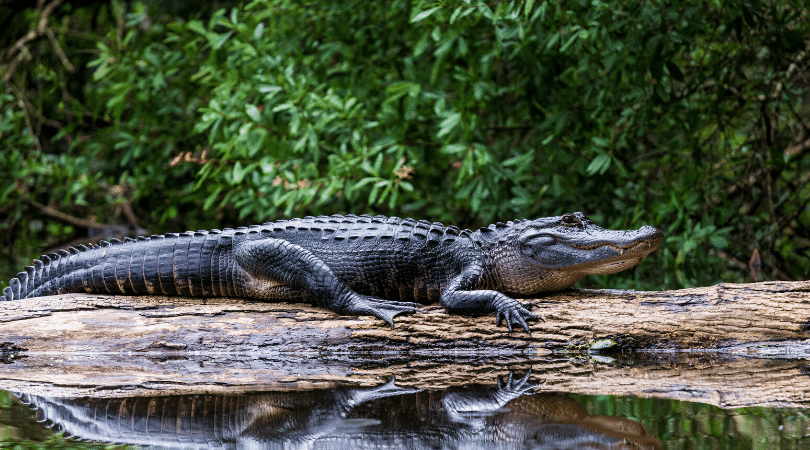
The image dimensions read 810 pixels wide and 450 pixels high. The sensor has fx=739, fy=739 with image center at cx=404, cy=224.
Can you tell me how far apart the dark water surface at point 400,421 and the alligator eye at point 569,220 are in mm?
1353

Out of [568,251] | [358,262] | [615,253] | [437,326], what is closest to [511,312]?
[437,326]

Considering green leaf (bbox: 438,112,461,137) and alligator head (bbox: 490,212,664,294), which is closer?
alligator head (bbox: 490,212,664,294)

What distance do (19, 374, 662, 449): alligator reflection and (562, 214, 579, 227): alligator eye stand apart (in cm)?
134

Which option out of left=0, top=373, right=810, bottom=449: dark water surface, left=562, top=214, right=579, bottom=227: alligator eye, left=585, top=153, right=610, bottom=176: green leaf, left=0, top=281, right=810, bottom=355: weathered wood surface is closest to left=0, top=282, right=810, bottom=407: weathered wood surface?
left=0, top=281, right=810, bottom=355: weathered wood surface

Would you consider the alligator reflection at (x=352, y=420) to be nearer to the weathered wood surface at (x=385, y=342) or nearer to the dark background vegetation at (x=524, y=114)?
the weathered wood surface at (x=385, y=342)

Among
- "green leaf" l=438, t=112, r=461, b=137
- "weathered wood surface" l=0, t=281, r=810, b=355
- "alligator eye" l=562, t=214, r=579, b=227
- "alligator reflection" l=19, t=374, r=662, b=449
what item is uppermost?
"green leaf" l=438, t=112, r=461, b=137

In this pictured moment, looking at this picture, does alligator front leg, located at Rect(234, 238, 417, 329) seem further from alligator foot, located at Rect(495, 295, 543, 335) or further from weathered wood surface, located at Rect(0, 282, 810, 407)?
alligator foot, located at Rect(495, 295, 543, 335)

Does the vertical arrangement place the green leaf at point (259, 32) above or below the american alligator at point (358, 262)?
above

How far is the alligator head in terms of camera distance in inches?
153

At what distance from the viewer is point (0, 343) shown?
3.89 metres

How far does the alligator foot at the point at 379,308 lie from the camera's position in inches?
154

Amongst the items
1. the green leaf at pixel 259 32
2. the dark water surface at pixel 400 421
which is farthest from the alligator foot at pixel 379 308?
the green leaf at pixel 259 32

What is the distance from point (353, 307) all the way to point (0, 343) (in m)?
1.86

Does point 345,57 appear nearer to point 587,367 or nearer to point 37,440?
point 587,367
